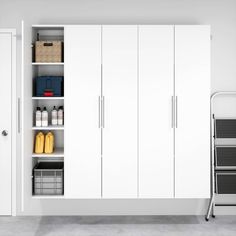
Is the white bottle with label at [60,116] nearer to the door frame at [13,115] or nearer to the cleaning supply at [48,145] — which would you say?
the cleaning supply at [48,145]

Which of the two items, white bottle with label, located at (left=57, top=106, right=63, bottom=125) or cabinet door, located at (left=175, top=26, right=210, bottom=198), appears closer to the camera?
cabinet door, located at (left=175, top=26, right=210, bottom=198)

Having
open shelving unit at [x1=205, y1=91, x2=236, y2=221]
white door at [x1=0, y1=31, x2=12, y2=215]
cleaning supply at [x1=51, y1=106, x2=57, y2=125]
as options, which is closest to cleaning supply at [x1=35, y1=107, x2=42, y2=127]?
cleaning supply at [x1=51, y1=106, x2=57, y2=125]

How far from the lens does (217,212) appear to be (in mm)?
5086

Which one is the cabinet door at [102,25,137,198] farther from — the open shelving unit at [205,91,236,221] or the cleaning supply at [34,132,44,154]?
the open shelving unit at [205,91,236,221]

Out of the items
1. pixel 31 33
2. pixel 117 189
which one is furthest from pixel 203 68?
pixel 31 33

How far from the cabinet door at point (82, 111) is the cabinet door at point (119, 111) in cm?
9

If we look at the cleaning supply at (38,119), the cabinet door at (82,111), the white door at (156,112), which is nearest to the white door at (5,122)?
the cleaning supply at (38,119)

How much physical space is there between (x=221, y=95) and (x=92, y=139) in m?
1.67

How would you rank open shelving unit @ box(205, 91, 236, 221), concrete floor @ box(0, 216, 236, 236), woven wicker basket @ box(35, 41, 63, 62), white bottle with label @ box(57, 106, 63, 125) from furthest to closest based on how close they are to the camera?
open shelving unit @ box(205, 91, 236, 221), white bottle with label @ box(57, 106, 63, 125), woven wicker basket @ box(35, 41, 63, 62), concrete floor @ box(0, 216, 236, 236)

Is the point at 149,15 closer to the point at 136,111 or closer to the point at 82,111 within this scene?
the point at 136,111

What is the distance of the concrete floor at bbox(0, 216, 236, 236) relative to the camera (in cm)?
446

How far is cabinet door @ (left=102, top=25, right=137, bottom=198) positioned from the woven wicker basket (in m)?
0.52

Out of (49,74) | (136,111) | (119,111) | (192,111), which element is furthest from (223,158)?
(49,74)

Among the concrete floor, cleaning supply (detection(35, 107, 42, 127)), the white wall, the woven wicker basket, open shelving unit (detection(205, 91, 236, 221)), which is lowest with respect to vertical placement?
the concrete floor
